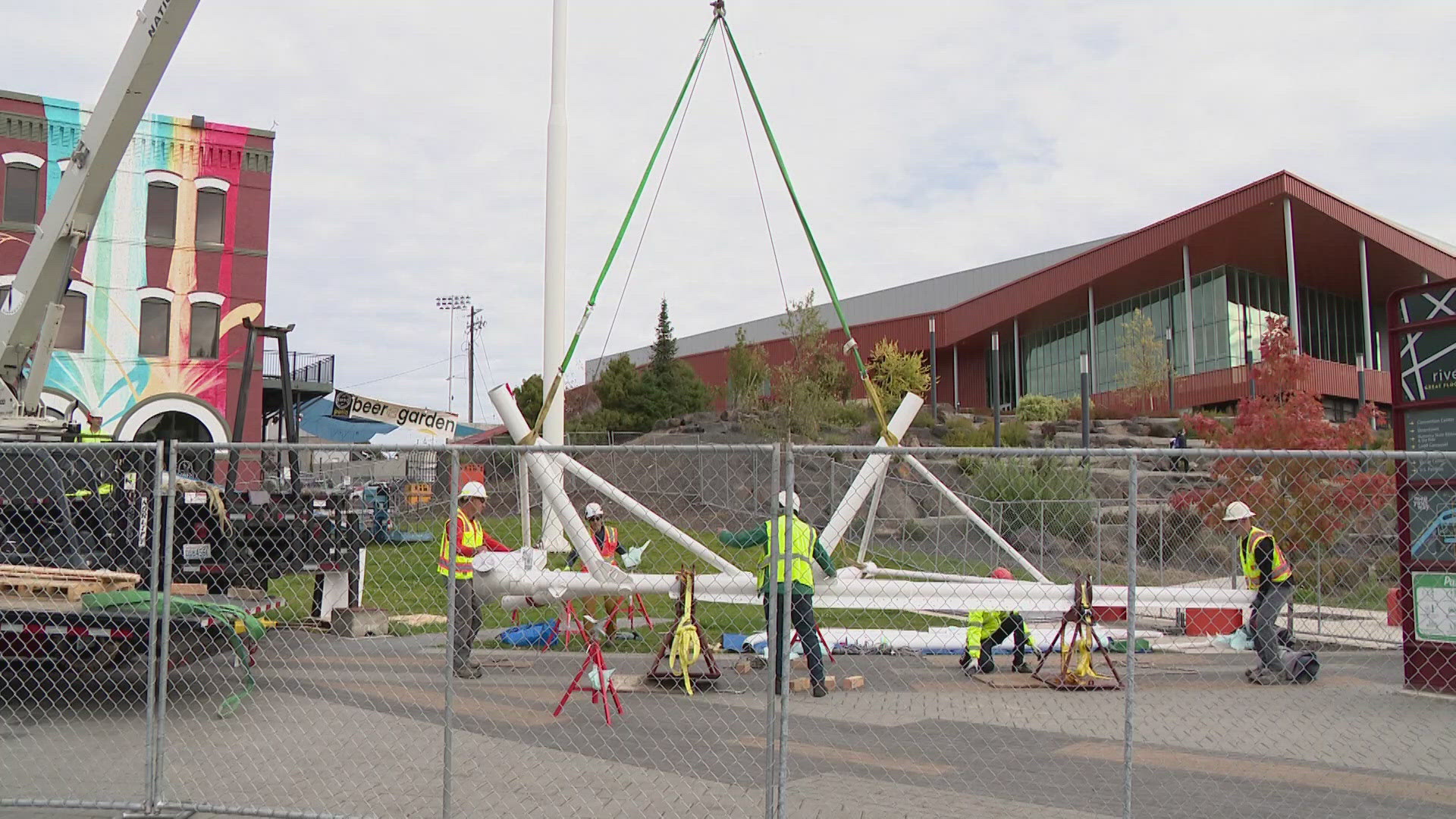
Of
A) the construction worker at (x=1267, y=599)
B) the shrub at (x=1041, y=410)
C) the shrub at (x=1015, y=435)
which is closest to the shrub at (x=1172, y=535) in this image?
the construction worker at (x=1267, y=599)

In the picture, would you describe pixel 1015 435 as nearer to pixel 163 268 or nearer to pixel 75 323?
pixel 163 268

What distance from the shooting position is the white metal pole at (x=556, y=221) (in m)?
18.6

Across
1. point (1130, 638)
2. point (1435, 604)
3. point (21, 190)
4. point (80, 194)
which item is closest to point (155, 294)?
point (21, 190)

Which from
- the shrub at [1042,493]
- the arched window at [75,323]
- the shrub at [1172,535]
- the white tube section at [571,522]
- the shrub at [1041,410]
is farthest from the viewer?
the shrub at [1041,410]

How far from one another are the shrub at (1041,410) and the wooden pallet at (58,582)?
29663mm

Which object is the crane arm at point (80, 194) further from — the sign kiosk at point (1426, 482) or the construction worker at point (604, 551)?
the sign kiosk at point (1426, 482)

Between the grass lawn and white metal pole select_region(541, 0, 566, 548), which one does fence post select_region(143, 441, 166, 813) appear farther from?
white metal pole select_region(541, 0, 566, 548)

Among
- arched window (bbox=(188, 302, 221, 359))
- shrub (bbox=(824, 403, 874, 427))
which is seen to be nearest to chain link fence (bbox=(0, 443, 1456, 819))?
shrub (bbox=(824, 403, 874, 427))

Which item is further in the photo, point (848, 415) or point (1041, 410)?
point (1041, 410)

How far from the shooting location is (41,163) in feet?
96.1

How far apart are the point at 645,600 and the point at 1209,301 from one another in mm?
29124

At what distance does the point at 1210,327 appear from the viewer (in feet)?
123

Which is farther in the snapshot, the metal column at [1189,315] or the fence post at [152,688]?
the metal column at [1189,315]

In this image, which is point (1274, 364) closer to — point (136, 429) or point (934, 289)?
point (136, 429)
